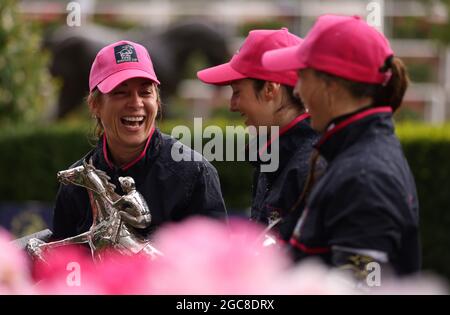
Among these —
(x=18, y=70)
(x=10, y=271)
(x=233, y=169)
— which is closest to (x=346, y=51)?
(x=10, y=271)

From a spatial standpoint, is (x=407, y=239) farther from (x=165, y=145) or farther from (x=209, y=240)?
(x=165, y=145)

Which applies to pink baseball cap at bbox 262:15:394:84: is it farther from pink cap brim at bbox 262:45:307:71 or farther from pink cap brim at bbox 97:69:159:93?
pink cap brim at bbox 97:69:159:93

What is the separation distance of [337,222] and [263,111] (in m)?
1.06

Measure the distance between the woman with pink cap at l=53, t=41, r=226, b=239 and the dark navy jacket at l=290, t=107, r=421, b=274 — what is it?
3.34ft

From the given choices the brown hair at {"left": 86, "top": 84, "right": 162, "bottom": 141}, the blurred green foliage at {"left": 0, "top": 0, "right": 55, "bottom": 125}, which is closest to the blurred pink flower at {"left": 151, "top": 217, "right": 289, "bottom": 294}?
the brown hair at {"left": 86, "top": 84, "right": 162, "bottom": 141}

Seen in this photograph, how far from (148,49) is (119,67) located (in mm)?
16992

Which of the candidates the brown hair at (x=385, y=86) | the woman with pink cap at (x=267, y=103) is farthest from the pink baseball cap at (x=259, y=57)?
the brown hair at (x=385, y=86)

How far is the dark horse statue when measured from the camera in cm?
1886

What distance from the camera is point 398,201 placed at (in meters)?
1.84

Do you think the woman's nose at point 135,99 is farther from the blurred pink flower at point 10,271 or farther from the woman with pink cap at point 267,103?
the blurred pink flower at point 10,271

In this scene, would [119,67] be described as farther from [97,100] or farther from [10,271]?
[10,271]

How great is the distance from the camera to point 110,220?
2.60 meters

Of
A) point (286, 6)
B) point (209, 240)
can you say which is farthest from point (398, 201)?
point (286, 6)

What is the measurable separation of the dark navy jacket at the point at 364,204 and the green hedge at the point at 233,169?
6.00 m
